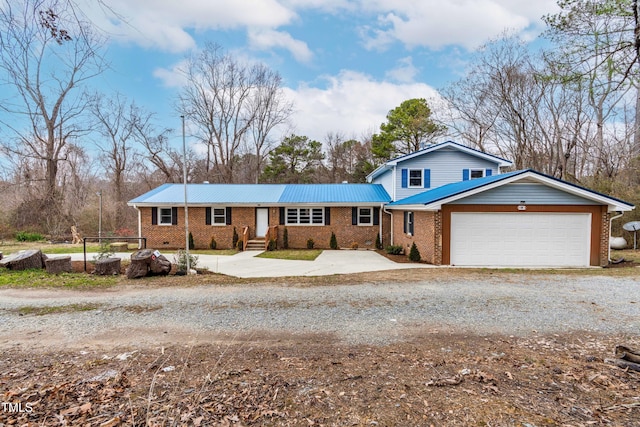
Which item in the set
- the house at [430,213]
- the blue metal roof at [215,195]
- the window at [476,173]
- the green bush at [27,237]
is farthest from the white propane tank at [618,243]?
the green bush at [27,237]

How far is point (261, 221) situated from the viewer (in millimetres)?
17578

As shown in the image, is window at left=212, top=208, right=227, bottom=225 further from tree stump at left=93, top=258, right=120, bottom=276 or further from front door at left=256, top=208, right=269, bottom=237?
tree stump at left=93, top=258, right=120, bottom=276

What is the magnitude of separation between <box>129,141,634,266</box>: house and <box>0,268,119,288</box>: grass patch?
7.82m

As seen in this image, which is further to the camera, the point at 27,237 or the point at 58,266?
the point at 27,237

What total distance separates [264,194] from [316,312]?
1344cm

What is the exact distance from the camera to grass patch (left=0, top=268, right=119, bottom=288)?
320 inches

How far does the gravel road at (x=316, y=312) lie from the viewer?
486 cm

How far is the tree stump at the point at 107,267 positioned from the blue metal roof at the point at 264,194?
7637 millimetres

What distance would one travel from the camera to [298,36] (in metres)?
15.6

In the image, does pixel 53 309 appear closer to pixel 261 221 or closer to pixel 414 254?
pixel 414 254

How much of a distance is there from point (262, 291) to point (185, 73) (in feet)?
89.8

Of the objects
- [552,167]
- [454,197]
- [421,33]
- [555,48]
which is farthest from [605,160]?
[555,48]

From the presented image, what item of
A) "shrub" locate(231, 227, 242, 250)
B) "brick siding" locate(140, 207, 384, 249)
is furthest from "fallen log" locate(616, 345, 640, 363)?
"shrub" locate(231, 227, 242, 250)

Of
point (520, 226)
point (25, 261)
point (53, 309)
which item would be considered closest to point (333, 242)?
point (520, 226)
